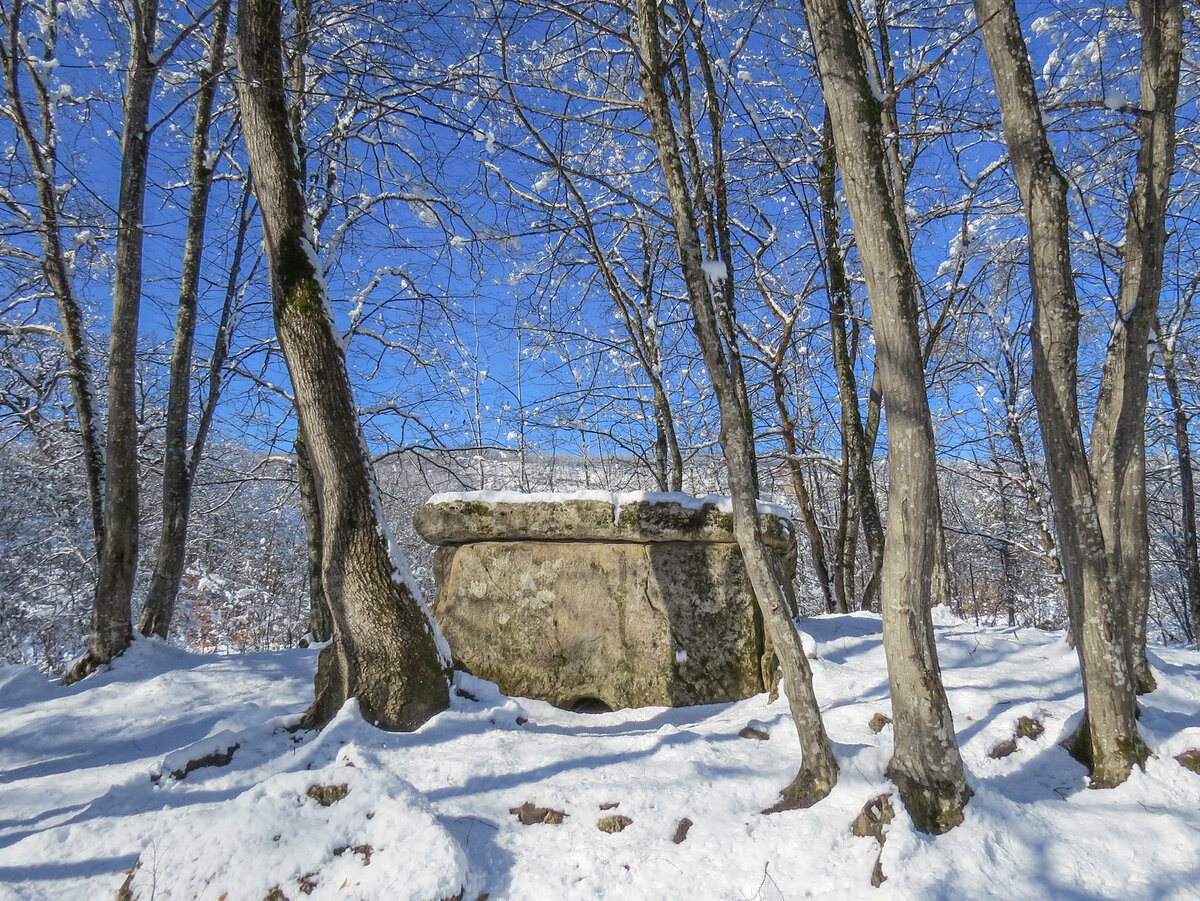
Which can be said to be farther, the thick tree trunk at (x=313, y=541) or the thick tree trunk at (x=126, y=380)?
the thick tree trunk at (x=313, y=541)

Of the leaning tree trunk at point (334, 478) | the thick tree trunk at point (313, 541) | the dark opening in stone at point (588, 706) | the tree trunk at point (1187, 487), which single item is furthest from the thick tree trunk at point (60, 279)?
the tree trunk at point (1187, 487)

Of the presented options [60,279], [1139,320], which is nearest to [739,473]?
[1139,320]

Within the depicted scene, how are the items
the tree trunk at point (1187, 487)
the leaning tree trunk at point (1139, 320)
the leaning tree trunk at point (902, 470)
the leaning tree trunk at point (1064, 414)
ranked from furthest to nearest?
the tree trunk at point (1187, 487), the leaning tree trunk at point (1139, 320), the leaning tree trunk at point (1064, 414), the leaning tree trunk at point (902, 470)

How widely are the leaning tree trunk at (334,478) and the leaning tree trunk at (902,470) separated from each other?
2.30 meters

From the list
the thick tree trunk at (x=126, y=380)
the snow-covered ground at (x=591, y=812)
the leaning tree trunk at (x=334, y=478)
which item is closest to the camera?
the snow-covered ground at (x=591, y=812)

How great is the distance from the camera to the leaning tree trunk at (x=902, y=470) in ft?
7.14

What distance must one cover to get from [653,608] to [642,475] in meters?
6.86

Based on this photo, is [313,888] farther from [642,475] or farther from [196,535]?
[196,535]

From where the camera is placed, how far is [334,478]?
3.50 m

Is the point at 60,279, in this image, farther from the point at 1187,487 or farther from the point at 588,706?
the point at 1187,487

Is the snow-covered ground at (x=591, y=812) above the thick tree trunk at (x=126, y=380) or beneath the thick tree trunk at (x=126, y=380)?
beneath

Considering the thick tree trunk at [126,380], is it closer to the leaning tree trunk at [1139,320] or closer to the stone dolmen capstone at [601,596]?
the stone dolmen capstone at [601,596]

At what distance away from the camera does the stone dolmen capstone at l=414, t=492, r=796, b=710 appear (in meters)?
3.94

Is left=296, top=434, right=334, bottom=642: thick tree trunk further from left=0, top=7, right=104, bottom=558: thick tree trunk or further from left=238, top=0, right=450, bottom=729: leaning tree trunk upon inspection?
left=238, top=0, right=450, bottom=729: leaning tree trunk
